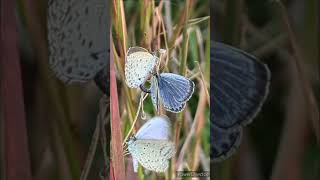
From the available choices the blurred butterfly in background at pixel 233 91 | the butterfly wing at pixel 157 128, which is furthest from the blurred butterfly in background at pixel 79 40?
the blurred butterfly in background at pixel 233 91

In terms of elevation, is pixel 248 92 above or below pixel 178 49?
below

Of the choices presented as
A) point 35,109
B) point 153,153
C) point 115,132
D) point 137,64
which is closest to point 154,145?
point 153,153

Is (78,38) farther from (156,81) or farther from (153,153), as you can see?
(153,153)

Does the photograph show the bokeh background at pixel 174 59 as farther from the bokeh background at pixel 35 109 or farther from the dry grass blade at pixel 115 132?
the bokeh background at pixel 35 109

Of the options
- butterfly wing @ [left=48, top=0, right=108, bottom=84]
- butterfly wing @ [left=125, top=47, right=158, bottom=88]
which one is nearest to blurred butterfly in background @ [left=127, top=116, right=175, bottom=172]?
butterfly wing @ [left=125, top=47, right=158, bottom=88]

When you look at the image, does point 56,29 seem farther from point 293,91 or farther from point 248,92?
point 293,91

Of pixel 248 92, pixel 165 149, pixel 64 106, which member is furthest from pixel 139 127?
pixel 248 92
